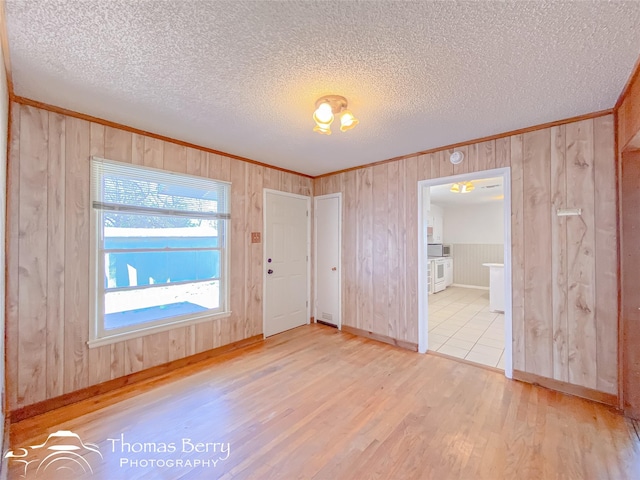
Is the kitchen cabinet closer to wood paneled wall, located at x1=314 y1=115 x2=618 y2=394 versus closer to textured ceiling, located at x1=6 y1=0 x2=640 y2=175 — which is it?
wood paneled wall, located at x1=314 y1=115 x2=618 y2=394

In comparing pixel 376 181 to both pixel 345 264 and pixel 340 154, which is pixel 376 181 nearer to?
pixel 340 154

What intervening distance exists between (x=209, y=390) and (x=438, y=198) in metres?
6.18

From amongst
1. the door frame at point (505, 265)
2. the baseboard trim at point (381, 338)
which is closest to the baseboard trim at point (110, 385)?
the baseboard trim at point (381, 338)

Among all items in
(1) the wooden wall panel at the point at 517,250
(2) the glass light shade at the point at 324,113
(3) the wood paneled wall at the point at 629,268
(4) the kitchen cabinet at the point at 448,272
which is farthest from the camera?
(4) the kitchen cabinet at the point at 448,272

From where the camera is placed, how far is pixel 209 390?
243 cm

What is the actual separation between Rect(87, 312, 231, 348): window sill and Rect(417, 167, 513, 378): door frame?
2.41 m

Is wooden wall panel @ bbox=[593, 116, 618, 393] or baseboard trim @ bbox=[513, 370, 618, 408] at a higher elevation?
wooden wall panel @ bbox=[593, 116, 618, 393]

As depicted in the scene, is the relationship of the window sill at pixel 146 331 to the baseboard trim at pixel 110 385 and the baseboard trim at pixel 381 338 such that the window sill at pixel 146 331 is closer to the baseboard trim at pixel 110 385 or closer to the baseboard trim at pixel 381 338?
the baseboard trim at pixel 110 385

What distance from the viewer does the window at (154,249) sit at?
2.42 meters

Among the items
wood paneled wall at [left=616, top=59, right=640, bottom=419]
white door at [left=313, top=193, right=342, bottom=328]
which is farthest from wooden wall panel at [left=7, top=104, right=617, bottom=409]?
white door at [left=313, top=193, right=342, bottom=328]

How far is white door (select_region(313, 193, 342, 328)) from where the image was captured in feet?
13.6

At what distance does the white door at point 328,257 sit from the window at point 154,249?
1.58 metres
